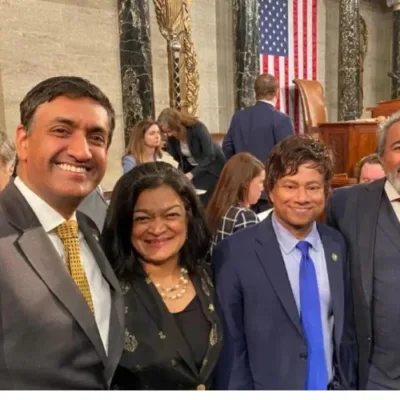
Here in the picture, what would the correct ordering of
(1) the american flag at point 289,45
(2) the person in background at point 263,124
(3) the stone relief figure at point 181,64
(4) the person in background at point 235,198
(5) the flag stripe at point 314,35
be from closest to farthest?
(4) the person in background at point 235,198 < (2) the person in background at point 263,124 < (3) the stone relief figure at point 181,64 < (1) the american flag at point 289,45 < (5) the flag stripe at point 314,35

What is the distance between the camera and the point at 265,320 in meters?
1.85

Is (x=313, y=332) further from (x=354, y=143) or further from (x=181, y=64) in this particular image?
(x=181, y=64)

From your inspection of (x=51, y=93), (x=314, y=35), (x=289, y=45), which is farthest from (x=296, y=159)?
(x=314, y=35)

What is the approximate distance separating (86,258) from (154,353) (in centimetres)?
42

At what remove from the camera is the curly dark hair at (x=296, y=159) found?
187cm

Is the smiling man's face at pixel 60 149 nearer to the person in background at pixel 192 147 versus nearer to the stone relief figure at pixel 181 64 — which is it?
the person in background at pixel 192 147

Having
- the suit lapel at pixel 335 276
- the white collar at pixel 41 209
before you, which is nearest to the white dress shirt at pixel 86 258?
the white collar at pixel 41 209

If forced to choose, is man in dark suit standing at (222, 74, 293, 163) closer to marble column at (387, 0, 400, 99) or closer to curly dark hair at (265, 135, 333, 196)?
curly dark hair at (265, 135, 333, 196)

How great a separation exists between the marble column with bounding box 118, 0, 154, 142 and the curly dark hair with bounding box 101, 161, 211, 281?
538 cm

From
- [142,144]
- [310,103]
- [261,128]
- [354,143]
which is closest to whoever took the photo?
[142,144]

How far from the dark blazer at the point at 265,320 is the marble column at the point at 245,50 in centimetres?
698

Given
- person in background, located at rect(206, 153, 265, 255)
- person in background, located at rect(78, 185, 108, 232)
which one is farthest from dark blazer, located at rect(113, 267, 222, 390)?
person in background, located at rect(206, 153, 265, 255)

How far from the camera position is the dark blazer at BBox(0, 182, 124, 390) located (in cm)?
112

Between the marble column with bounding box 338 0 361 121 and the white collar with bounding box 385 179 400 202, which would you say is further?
the marble column with bounding box 338 0 361 121
